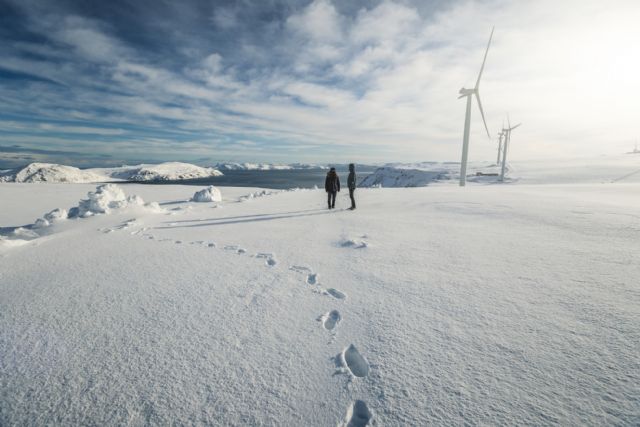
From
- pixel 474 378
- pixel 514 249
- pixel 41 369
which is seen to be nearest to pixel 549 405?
pixel 474 378

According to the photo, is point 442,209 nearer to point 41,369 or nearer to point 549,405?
point 549,405

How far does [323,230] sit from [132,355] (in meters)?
5.19

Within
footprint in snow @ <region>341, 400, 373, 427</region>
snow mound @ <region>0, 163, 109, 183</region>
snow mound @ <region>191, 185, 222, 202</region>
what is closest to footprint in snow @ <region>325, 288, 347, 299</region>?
footprint in snow @ <region>341, 400, 373, 427</region>

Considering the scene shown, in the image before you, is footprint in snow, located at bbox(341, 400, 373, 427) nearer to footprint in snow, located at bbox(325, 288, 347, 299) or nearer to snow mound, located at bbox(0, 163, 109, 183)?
footprint in snow, located at bbox(325, 288, 347, 299)

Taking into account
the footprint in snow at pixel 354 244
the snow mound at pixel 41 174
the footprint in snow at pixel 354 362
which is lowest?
the footprint in snow at pixel 354 362

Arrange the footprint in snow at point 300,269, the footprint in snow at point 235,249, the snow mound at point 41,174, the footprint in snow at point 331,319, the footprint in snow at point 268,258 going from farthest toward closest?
the snow mound at point 41,174
the footprint in snow at point 235,249
the footprint in snow at point 268,258
the footprint in snow at point 300,269
the footprint in snow at point 331,319

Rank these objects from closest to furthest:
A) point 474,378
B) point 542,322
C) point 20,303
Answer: point 474,378
point 542,322
point 20,303

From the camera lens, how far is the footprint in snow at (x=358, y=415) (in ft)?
6.27

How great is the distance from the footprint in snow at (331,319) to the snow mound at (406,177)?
5599cm

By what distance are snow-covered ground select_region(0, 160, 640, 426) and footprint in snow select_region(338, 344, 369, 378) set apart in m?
0.02

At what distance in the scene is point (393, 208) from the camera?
1020 cm

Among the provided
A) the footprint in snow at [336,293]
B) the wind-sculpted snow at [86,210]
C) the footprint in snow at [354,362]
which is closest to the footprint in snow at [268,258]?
the footprint in snow at [336,293]

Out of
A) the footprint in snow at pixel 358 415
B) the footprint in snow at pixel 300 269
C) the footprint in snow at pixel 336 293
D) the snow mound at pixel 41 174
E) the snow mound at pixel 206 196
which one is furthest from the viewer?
the snow mound at pixel 41 174

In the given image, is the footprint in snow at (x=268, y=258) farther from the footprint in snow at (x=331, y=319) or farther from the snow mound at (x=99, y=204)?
the snow mound at (x=99, y=204)
